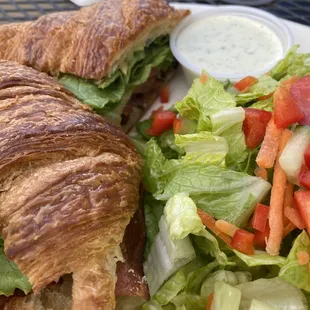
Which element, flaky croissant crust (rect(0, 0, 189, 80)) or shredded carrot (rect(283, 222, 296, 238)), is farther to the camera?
flaky croissant crust (rect(0, 0, 189, 80))

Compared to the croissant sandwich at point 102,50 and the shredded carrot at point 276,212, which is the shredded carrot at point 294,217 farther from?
the croissant sandwich at point 102,50

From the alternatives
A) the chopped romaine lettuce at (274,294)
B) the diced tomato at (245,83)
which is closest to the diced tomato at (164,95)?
the diced tomato at (245,83)

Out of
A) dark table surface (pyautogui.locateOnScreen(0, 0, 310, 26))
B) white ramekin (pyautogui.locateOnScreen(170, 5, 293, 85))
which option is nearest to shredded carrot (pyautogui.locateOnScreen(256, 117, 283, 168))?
white ramekin (pyautogui.locateOnScreen(170, 5, 293, 85))

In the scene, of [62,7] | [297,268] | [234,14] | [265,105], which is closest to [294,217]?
[297,268]

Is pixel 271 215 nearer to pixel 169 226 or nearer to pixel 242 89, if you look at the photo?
pixel 169 226

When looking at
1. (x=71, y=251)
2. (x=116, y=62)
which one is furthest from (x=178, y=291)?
(x=116, y=62)

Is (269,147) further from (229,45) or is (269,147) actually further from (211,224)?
(229,45)

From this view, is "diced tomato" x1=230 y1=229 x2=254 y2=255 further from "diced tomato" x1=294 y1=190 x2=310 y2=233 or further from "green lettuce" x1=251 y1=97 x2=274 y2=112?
"green lettuce" x1=251 y1=97 x2=274 y2=112
